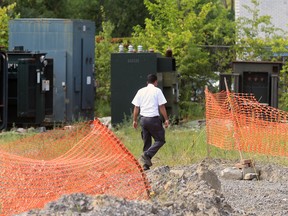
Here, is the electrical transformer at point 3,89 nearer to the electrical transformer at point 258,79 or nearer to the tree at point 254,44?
the electrical transformer at point 258,79

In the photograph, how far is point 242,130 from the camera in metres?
18.0

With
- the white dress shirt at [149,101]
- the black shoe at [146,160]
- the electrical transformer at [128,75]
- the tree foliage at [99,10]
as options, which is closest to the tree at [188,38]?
the electrical transformer at [128,75]

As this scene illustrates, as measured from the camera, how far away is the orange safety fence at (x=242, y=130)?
58.4 feet

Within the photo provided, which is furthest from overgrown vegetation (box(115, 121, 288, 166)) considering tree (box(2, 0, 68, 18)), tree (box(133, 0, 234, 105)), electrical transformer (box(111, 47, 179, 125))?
tree (box(2, 0, 68, 18))

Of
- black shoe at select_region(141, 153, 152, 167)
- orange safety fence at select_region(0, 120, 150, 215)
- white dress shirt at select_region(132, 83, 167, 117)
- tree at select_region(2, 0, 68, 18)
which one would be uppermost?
tree at select_region(2, 0, 68, 18)

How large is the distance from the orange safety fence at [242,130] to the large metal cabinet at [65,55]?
9.65 metres

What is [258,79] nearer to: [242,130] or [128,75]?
[128,75]

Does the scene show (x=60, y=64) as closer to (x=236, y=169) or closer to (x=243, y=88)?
(x=243, y=88)

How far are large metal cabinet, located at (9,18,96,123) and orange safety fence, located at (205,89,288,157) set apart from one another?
965 cm

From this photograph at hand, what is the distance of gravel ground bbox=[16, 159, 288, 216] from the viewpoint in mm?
9094

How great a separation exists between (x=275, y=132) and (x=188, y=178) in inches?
204

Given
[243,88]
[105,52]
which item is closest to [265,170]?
[243,88]

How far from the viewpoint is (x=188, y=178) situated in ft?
43.1

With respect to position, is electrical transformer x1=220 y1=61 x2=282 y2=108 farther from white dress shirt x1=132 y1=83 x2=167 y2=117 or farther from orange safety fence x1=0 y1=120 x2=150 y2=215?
orange safety fence x1=0 y1=120 x2=150 y2=215
